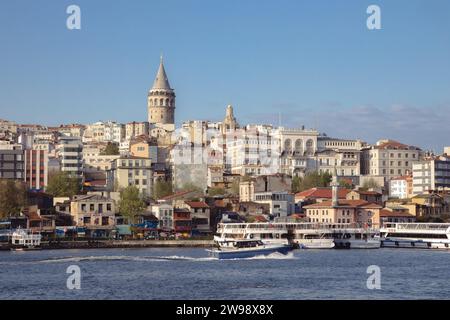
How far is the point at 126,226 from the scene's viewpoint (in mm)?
63875

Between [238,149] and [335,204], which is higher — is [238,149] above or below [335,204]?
above

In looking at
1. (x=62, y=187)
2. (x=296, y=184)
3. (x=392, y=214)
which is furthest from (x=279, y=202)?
(x=62, y=187)

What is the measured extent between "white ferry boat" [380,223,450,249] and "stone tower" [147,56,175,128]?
83150 millimetres

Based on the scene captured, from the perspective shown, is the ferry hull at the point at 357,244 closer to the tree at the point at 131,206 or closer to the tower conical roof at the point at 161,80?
the tree at the point at 131,206

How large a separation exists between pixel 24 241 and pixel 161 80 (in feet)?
297

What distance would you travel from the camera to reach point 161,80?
14425cm

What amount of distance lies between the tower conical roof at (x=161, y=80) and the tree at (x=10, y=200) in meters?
77.4

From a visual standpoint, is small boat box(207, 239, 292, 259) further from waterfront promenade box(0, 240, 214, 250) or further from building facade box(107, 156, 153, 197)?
building facade box(107, 156, 153, 197)

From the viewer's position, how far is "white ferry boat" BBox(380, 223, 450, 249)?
5888cm

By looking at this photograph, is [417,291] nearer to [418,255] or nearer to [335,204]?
[418,255]

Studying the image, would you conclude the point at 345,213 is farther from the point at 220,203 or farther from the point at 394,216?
the point at 220,203

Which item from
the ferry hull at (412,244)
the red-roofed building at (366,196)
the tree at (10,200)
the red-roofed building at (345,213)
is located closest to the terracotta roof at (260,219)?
the red-roofed building at (345,213)
